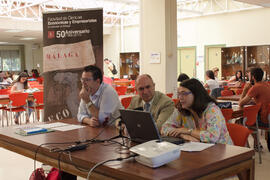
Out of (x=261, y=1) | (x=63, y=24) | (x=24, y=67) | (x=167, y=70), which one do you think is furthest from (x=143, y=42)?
(x=24, y=67)

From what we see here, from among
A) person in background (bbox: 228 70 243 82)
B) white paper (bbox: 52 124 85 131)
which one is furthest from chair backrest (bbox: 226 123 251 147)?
person in background (bbox: 228 70 243 82)

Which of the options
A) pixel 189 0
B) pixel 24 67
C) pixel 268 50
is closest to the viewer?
pixel 268 50

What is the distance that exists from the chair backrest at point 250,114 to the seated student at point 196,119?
7.03 ft

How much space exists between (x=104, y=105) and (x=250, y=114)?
2363mm

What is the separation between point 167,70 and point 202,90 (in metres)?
5.24

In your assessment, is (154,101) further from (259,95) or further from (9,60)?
(9,60)

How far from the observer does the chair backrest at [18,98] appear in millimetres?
7848

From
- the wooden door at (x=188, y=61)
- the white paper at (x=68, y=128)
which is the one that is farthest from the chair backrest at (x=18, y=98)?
the wooden door at (x=188, y=61)

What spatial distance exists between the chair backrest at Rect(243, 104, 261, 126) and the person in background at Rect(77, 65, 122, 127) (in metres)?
2.08

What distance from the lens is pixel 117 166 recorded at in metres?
2.12

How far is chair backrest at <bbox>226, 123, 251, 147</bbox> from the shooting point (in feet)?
9.75

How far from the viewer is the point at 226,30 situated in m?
13.5

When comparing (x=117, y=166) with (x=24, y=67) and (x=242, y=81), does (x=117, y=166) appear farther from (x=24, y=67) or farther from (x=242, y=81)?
(x=24, y=67)

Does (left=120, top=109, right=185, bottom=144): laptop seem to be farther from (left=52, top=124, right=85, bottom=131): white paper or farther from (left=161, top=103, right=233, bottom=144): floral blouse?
(left=52, top=124, right=85, bottom=131): white paper
